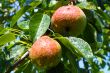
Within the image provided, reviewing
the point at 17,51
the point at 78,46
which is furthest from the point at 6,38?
the point at 78,46

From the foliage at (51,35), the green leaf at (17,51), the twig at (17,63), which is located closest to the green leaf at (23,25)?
the foliage at (51,35)

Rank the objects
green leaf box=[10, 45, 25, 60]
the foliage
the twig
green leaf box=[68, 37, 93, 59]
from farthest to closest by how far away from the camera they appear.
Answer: green leaf box=[10, 45, 25, 60]
the twig
the foliage
green leaf box=[68, 37, 93, 59]

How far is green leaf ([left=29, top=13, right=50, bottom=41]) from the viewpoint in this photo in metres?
1.80

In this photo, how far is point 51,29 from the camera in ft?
6.29

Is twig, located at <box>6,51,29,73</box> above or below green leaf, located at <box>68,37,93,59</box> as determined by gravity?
below

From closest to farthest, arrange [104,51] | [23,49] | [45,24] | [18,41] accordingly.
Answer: [45,24] → [23,49] → [18,41] → [104,51]

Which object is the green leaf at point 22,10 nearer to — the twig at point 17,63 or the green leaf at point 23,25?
the green leaf at point 23,25

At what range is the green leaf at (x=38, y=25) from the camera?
1796 millimetres

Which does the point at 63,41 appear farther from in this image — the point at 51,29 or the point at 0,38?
the point at 0,38

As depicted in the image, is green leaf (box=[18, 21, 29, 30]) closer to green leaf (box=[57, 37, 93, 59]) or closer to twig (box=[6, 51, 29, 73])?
twig (box=[6, 51, 29, 73])

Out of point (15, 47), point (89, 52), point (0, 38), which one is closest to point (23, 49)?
point (15, 47)

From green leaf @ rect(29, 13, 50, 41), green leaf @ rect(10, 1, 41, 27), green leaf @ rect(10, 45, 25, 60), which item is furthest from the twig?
green leaf @ rect(10, 1, 41, 27)

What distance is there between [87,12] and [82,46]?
1.63ft

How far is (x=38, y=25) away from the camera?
6.14 feet
